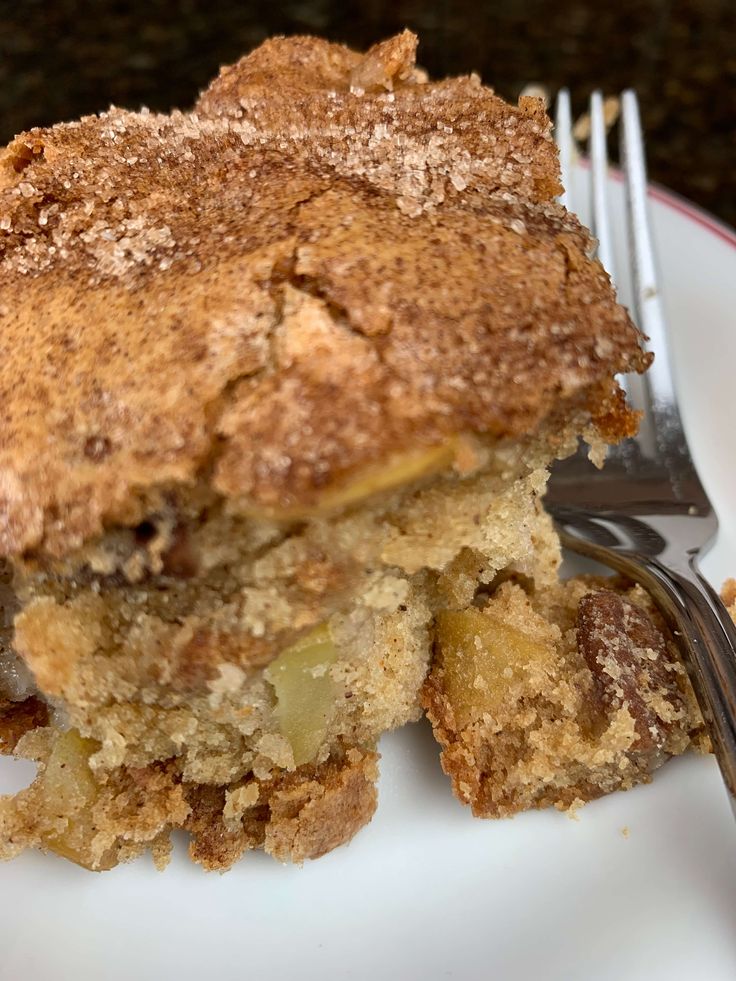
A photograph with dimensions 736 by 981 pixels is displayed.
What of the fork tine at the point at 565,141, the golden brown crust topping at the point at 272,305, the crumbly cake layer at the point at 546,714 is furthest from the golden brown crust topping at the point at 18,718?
the fork tine at the point at 565,141

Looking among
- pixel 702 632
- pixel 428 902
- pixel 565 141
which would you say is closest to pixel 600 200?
pixel 565 141

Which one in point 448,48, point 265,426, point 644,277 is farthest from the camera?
point 448,48

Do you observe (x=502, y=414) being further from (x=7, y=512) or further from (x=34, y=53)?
(x=34, y=53)

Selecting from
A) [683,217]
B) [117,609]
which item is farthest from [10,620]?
[683,217]

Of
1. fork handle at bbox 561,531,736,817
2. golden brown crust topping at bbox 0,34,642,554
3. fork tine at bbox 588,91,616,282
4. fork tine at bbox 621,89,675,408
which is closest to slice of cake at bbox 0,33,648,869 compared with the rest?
golden brown crust topping at bbox 0,34,642,554

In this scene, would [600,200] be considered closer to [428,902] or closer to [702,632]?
[702,632]

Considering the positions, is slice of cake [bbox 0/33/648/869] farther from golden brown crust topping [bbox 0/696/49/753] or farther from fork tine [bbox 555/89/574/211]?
fork tine [bbox 555/89/574/211]
